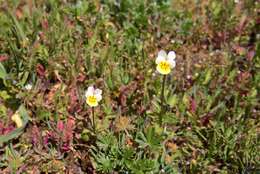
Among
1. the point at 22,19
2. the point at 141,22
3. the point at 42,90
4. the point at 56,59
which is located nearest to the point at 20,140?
the point at 42,90

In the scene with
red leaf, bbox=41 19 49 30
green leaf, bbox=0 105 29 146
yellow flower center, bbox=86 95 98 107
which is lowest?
green leaf, bbox=0 105 29 146

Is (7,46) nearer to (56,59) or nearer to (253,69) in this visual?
(56,59)

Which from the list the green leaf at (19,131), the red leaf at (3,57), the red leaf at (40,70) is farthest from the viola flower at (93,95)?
Answer: the red leaf at (3,57)

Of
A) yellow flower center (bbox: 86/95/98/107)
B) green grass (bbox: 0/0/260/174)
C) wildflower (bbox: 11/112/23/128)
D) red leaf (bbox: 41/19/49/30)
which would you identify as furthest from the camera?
red leaf (bbox: 41/19/49/30)

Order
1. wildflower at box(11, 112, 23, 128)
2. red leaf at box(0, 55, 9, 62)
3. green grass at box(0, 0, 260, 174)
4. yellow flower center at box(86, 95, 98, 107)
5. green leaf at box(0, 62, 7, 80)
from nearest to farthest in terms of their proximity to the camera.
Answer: yellow flower center at box(86, 95, 98, 107), green grass at box(0, 0, 260, 174), wildflower at box(11, 112, 23, 128), green leaf at box(0, 62, 7, 80), red leaf at box(0, 55, 9, 62)

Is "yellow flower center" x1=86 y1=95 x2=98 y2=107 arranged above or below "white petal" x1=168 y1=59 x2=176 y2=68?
below

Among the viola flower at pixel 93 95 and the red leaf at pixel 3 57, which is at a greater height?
the red leaf at pixel 3 57

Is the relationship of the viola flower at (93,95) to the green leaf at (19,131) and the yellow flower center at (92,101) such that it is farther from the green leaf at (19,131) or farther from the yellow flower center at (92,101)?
the green leaf at (19,131)

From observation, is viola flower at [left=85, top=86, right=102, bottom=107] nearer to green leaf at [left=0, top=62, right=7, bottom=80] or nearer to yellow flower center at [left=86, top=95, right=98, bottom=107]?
yellow flower center at [left=86, top=95, right=98, bottom=107]

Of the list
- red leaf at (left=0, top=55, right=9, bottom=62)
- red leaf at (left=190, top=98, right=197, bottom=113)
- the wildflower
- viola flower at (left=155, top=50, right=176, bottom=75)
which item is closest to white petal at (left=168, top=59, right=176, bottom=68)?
viola flower at (left=155, top=50, right=176, bottom=75)
